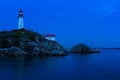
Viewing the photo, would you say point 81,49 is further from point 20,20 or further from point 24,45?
point 24,45

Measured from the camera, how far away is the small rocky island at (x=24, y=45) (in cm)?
9206

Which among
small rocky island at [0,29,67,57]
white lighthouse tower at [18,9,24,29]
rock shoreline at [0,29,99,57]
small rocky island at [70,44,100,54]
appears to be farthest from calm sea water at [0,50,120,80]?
small rocky island at [70,44,100,54]

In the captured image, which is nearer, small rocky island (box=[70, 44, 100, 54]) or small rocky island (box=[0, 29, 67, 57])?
small rocky island (box=[0, 29, 67, 57])

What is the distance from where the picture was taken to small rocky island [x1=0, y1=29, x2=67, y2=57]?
9206cm

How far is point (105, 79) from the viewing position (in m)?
37.3

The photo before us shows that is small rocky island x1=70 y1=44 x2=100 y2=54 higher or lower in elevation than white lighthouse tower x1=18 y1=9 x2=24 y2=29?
lower

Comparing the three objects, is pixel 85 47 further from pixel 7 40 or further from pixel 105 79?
pixel 105 79

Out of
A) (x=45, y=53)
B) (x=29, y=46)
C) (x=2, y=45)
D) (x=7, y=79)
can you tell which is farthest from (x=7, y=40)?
(x=7, y=79)

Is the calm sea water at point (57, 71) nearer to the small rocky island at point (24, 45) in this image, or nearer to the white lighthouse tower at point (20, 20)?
the small rocky island at point (24, 45)

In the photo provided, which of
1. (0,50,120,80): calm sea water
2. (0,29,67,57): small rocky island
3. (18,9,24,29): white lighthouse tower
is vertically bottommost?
(0,50,120,80): calm sea water

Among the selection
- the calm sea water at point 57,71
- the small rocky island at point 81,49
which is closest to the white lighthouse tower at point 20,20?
the small rocky island at point 81,49

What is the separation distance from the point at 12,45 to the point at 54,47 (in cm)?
2046

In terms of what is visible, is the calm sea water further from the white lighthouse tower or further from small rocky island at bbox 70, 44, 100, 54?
small rocky island at bbox 70, 44, 100, 54

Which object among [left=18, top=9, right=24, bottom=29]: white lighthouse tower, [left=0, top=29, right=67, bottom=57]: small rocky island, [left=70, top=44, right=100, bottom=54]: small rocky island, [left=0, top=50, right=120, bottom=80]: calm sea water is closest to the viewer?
[left=0, top=50, right=120, bottom=80]: calm sea water
